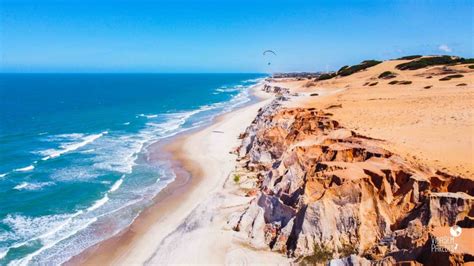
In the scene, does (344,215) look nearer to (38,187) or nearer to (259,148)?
(259,148)

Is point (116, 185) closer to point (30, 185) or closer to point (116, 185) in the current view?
point (116, 185)

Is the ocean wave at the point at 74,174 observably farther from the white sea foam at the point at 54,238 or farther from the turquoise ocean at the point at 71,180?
the white sea foam at the point at 54,238

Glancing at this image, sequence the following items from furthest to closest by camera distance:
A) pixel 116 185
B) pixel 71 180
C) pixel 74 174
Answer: pixel 74 174 < pixel 71 180 < pixel 116 185

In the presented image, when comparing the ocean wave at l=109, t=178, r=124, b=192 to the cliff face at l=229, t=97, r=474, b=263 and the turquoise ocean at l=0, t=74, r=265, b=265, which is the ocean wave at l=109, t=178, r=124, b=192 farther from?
the cliff face at l=229, t=97, r=474, b=263

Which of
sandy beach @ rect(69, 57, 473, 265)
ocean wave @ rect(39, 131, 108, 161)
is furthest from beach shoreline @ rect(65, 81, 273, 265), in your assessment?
ocean wave @ rect(39, 131, 108, 161)

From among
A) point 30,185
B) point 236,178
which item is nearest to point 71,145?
point 30,185
